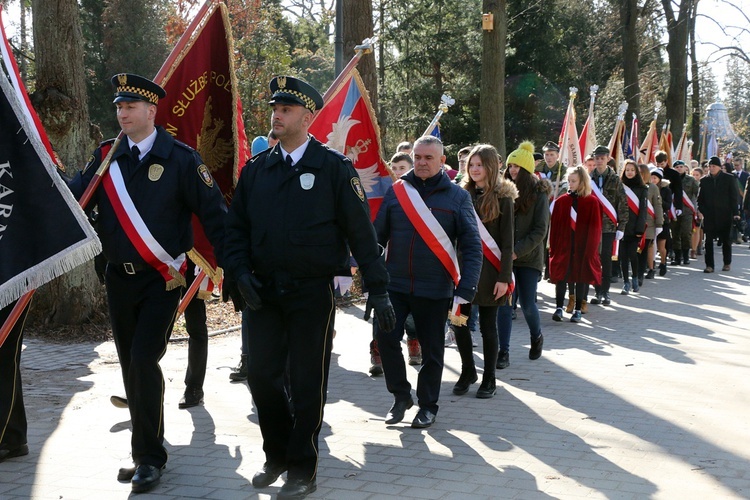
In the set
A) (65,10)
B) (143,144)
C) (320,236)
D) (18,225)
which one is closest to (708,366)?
(320,236)

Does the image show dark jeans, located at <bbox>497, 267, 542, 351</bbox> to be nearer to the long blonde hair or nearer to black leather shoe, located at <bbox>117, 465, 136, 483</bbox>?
the long blonde hair

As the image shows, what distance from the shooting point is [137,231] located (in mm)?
5270

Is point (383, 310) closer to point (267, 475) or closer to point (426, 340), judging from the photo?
point (267, 475)

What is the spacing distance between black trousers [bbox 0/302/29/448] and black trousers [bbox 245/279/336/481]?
1.59 m

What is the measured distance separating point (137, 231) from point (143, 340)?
1.96 feet

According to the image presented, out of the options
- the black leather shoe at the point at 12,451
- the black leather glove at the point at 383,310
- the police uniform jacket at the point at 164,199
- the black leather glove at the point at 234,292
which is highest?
the police uniform jacket at the point at 164,199

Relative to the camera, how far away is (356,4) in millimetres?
13414

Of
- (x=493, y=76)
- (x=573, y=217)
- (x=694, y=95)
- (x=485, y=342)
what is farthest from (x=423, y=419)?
(x=694, y=95)

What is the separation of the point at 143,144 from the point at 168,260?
27.2 inches

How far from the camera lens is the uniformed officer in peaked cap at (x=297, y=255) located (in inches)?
196

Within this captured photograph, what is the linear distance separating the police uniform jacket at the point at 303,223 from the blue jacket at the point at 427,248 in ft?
4.88

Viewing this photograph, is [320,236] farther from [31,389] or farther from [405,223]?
[31,389]

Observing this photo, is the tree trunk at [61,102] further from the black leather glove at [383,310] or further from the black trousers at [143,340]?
the black leather glove at [383,310]

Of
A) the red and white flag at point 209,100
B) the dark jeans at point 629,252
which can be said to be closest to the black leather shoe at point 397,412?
the red and white flag at point 209,100
